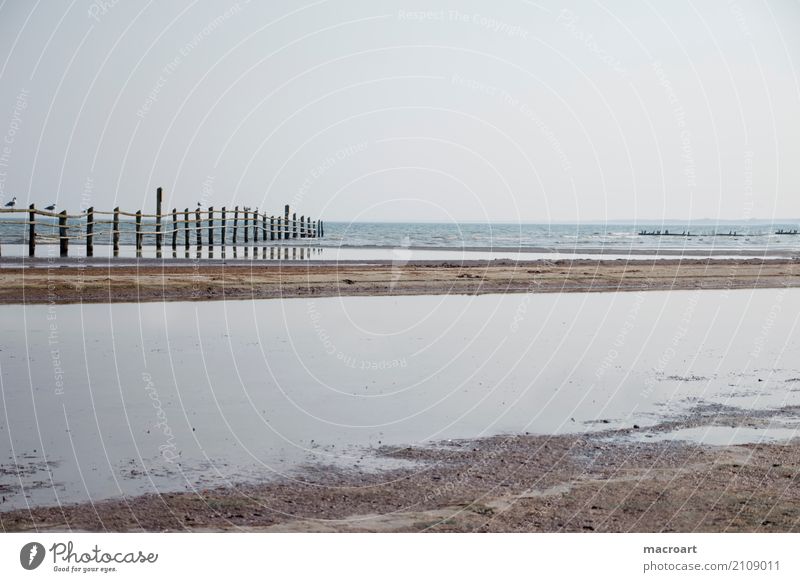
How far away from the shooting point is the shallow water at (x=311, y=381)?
366 inches

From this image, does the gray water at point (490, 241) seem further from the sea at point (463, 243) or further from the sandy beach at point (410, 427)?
the sandy beach at point (410, 427)

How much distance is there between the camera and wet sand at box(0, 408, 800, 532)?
746 centimetres

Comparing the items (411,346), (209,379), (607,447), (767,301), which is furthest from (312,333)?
(767,301)

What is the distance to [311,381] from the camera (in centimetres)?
1339

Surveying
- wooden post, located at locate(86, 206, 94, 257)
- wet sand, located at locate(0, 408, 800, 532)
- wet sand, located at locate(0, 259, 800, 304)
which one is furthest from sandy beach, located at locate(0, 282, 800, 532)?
wooden post, located at locate(86, 206, 94, 257)

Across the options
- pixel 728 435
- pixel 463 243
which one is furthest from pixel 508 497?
pixel 463 243

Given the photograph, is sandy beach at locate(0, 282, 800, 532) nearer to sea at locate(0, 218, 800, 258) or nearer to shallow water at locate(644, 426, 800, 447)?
shallow water at locate(644, 426, 800, 447)

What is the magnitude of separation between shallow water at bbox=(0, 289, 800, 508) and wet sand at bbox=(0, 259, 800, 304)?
8.42 feet

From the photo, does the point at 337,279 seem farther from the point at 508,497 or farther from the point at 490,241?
the point at 490,241

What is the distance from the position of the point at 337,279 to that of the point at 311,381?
17.0 meters

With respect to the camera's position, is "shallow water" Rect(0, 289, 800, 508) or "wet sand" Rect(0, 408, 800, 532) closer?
"wet sand" Rect(0, 408, 800, 532)

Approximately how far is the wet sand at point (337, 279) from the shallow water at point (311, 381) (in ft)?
8.42

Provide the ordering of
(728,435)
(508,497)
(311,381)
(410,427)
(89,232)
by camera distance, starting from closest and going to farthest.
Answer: (508,497) < (728,435) < (410,427) < (311,381) < (89,232)
